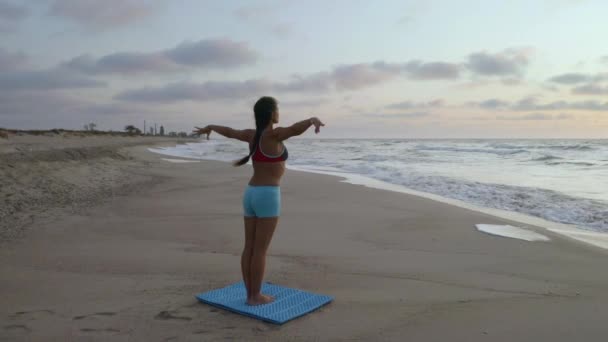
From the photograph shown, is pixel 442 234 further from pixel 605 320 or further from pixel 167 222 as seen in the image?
pixel 167 222

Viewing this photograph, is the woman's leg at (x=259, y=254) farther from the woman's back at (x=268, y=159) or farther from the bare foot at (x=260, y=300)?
the woman's back at (x=268, y=159)

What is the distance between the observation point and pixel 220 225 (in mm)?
7086

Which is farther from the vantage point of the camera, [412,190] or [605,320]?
[412,190]

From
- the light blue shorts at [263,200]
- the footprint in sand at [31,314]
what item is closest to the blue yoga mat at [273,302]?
the light blue shorts at [263,200]

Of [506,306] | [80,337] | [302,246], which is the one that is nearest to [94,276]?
[80,337]

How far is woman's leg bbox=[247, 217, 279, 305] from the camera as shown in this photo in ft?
12.4

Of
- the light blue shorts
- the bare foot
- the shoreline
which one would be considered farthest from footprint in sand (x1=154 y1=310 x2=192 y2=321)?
the shoreline

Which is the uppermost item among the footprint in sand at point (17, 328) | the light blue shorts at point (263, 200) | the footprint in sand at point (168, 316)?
the light blue shorts at point (263, 200)

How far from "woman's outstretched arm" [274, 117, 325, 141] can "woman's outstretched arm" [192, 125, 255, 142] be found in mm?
335

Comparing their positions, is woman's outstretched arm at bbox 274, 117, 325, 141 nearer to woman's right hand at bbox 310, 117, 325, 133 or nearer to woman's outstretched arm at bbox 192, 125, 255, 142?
woman's right hand at bbox 310, 117, 325, 133

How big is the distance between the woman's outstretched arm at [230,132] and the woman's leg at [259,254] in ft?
2.40

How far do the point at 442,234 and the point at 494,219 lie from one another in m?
1.79

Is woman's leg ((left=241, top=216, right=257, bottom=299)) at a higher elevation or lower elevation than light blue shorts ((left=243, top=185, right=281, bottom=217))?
lower

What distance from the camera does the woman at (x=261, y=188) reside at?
3680 millimetres
